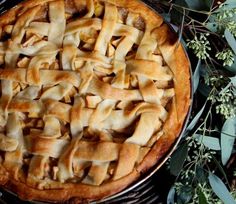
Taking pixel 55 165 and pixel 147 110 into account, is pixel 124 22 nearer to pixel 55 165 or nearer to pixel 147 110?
pixel 147 110

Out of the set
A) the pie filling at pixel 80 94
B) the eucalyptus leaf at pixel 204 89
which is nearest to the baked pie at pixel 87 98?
the pie filling at pixel 80 94

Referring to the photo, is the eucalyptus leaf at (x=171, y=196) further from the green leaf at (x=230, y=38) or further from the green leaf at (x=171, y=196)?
the green leaf at (x=230, y=38)

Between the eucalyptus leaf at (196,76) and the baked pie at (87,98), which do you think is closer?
the baked pie at (87,98)

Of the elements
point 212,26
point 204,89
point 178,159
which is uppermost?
point 212,26

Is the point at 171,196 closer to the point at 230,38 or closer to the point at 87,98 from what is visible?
the point at 87,98

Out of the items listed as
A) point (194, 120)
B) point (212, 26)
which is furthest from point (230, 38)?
point (194, 120)

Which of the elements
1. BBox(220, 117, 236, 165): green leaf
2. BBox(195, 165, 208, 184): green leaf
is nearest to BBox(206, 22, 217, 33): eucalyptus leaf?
BBox(220, 117, 236, 165): green leaf

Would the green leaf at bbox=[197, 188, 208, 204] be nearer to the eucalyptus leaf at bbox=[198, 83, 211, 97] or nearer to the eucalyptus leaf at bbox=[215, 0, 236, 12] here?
the eucalyptus leaf at bbox=[198, 83, 211, 97]
